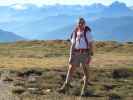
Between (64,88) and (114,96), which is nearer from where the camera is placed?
(114,96)

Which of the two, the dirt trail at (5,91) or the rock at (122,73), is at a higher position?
the dirt trail at (5,91)

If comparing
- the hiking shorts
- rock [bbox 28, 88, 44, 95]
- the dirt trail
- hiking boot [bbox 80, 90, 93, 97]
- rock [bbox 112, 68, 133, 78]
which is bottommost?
rock [bbox 112, 68, 133, 78]

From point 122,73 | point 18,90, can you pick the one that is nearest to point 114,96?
point 18,90

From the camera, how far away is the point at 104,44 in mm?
80125

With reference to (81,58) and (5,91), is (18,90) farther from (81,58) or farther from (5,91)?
(81,58)

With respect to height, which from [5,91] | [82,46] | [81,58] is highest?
[82,46]

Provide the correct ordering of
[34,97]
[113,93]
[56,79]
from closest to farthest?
1. [34,97]
2. [113,93]
3. [56,79]

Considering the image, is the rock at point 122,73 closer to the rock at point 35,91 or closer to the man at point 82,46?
the rock at point 35,91

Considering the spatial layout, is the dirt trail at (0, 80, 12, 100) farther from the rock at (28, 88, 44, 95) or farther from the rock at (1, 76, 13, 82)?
the rock at (28, 88, 44, 95)

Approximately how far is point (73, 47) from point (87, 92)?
201 centimetres

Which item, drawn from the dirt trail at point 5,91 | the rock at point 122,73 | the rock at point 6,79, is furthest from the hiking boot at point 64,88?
the rock at point 122,73

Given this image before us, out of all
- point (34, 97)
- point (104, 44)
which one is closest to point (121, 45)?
point (104, 44)

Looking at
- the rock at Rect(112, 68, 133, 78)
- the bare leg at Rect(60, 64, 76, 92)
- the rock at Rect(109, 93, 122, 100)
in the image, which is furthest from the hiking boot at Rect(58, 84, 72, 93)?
the rock at Rect(112, 68, 133, 78)

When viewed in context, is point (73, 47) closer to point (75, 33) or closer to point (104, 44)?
point (75, 33)
